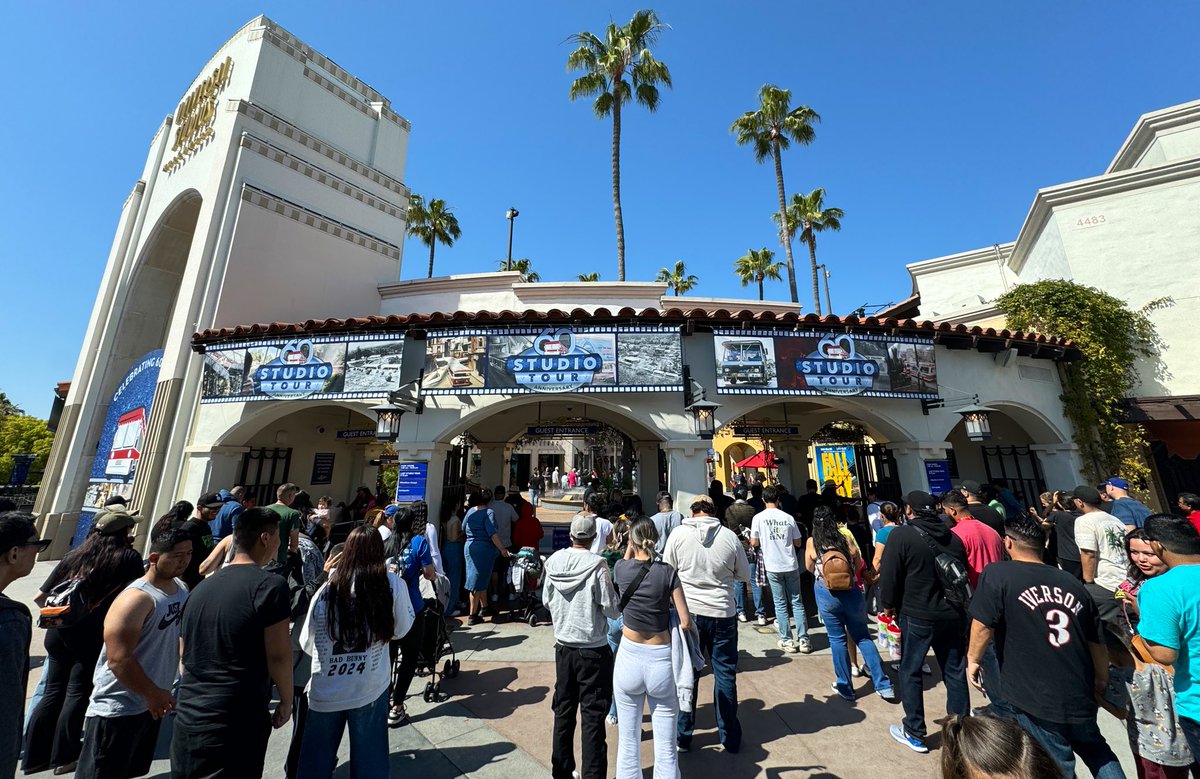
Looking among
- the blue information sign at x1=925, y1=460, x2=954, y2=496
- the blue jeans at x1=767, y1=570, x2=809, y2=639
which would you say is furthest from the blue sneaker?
the blue information sign at x1=925, y1=460, x2=954, y2=496

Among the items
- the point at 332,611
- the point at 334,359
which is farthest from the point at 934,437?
the point at 334,359

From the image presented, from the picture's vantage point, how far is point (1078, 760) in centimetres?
392

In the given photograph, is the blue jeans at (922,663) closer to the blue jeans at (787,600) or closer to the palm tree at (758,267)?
the blue jeans at (787,600)

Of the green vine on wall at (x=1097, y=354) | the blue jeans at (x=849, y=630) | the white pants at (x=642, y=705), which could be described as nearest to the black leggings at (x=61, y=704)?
the white pants at (x=642, y=705)

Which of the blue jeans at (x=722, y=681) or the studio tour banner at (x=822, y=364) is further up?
the studio tour banner at (x=822, y=364)

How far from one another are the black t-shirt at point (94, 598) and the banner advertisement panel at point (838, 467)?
2026cm

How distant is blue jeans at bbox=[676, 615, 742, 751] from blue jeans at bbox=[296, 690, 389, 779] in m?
2.20

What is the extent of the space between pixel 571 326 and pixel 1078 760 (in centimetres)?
762

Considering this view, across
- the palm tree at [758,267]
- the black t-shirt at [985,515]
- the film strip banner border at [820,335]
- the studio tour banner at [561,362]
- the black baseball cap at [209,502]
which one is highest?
the palm tree at [758,267]

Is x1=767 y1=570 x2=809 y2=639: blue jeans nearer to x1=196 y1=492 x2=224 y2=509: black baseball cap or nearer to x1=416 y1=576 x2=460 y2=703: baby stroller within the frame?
x1=416 y1=576 x2=460 y2=703: baby stroller

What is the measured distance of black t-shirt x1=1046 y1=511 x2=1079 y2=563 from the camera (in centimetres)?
574

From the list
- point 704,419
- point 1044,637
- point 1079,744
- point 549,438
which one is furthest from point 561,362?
point 1079,744

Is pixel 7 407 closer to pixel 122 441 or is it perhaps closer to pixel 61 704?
pixel 122 441

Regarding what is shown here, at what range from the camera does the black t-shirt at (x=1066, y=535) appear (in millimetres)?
5744
